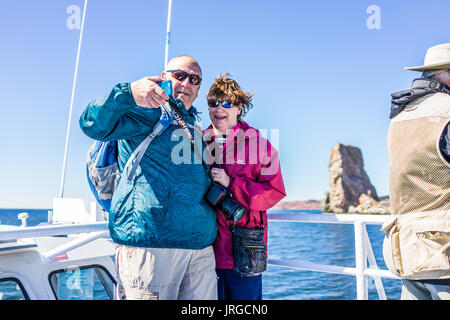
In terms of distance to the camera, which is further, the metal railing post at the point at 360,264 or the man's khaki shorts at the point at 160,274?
the metal railing post at the point at 360,264

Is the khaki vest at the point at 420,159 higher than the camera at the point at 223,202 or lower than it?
higher

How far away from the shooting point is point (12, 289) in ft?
8.43

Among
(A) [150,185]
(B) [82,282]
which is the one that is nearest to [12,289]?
(B) [82,282]

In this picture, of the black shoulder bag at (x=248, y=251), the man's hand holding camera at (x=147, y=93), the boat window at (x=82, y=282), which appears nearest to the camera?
the man's hand holding camera at (x=147, y=93)

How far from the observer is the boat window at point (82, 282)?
296 centimetres

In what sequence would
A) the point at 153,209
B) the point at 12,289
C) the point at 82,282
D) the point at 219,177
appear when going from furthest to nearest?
the point at 82,282 → the point at 12,289 → the point at 219,177 → the point at 153,209

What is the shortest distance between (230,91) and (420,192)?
1.48 meters

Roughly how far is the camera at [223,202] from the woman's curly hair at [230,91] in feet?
2.81

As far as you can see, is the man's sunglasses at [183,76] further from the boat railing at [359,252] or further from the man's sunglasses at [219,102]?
the boat railing at [359,252]

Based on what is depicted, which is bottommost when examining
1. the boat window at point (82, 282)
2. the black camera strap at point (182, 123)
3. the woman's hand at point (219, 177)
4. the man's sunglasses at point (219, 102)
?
the boat window at point (82, 282)

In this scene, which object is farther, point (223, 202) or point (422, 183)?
point (223, 202)

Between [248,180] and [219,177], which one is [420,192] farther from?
[219,177]

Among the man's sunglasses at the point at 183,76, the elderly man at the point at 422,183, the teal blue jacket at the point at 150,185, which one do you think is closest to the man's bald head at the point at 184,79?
the man's sunglasses at the point at 183,76
